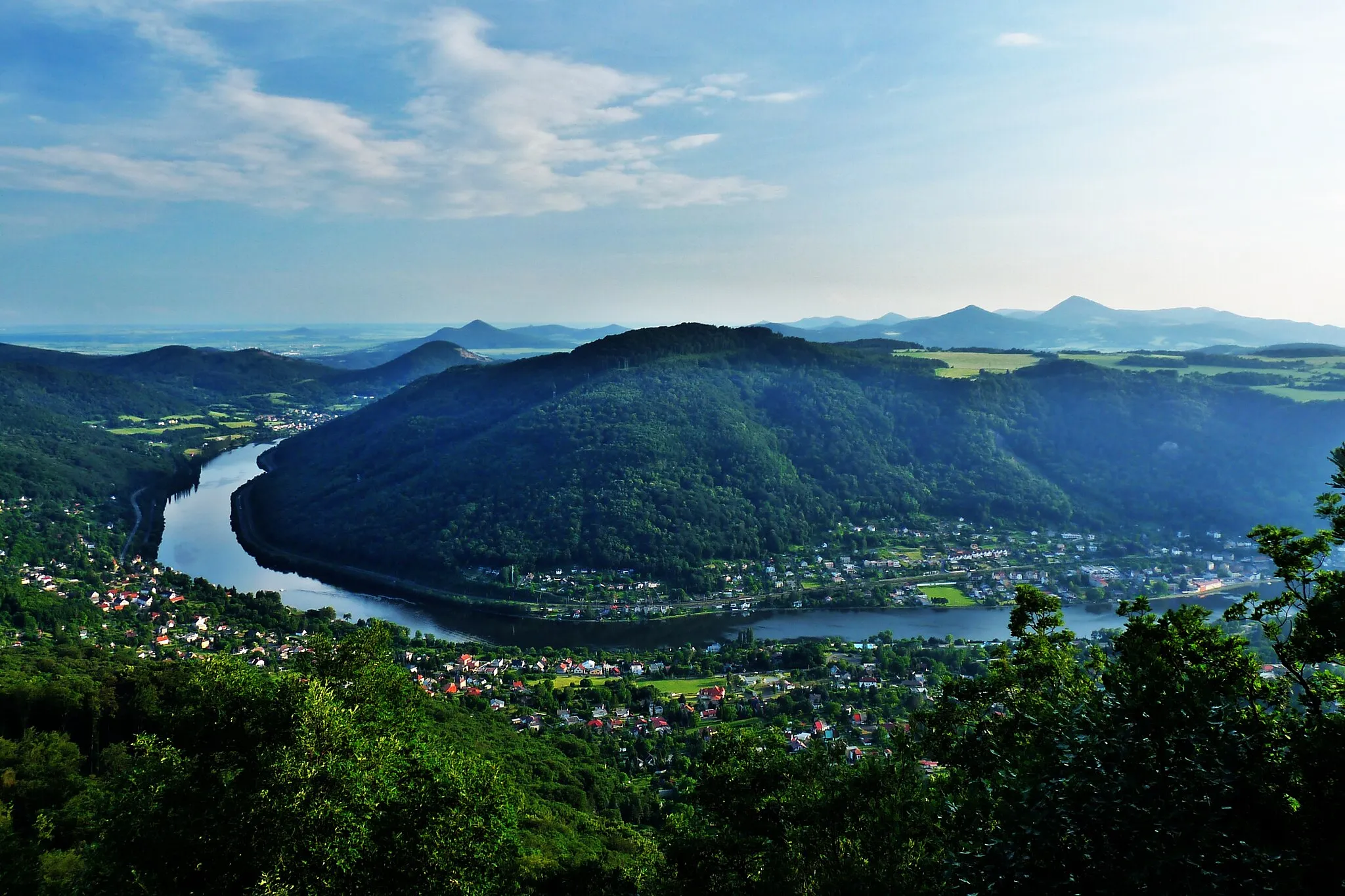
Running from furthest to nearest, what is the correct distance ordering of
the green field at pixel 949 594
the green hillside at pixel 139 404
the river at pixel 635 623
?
the green hillside at pixel 139 404, the green field at pixel 949 594, the river at pixel 635 623

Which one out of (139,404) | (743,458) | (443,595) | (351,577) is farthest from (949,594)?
(139,404)

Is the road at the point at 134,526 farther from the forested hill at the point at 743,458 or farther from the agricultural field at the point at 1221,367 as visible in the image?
Answer: the agricultural field at the point at 1221,367

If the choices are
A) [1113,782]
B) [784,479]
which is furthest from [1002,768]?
[784,479]

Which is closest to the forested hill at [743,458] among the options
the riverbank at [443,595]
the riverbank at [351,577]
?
the riverbank at [351,577]

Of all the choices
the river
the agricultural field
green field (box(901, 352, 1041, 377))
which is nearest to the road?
the river

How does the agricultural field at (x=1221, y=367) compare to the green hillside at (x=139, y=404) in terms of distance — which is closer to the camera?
the green hillside at (x=139, y=404)

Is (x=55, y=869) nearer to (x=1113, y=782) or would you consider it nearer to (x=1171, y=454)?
(x=1113, y=782)
